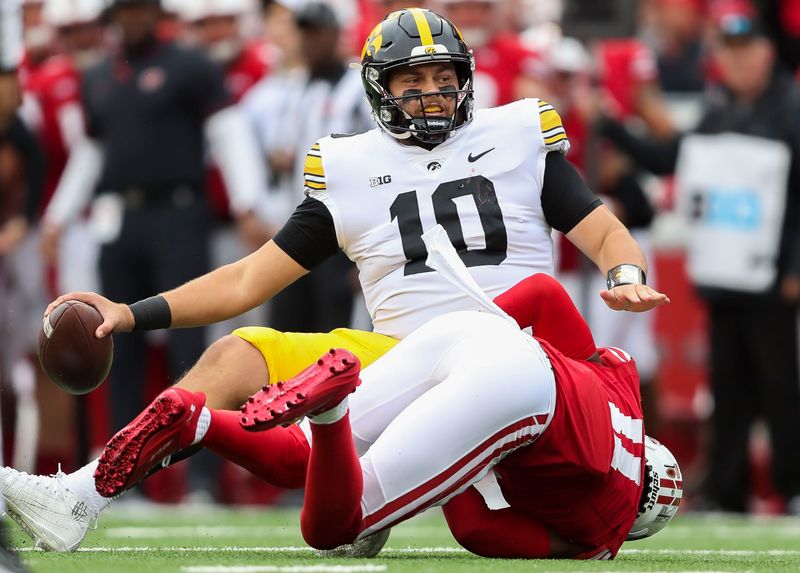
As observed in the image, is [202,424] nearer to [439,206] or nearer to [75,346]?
[75,346]

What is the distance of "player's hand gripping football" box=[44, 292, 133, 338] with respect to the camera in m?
4.91

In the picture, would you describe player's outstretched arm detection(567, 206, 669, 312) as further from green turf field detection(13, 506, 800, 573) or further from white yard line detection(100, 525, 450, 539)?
white yard line detection(100, 525, 450, 539)

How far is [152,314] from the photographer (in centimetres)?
508

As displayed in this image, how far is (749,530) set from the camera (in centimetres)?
715

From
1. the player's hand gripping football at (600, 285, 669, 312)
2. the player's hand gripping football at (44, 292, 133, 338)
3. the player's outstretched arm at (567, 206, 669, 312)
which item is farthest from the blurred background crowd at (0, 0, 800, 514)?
the player's hand gripping football at (600, 285, 669, 312)

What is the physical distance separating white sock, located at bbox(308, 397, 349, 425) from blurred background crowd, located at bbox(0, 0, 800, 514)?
3.92 metres

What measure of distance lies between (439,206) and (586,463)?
3.15 feet

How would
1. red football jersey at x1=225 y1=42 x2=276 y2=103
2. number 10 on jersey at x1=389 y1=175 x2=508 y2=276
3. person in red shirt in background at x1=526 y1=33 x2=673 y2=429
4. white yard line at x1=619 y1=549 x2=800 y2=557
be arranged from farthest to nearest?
red football jersey at x1=225 y1=42 x2=276 y2=103 → person in red shirt in background at x1=526 y1=33 x2=673 y2=429 → white yard line at x1=619 y1=549 x2=800 y2=557 → number 10 on jersey at x1=389 y1=175 x2=508 y2=276

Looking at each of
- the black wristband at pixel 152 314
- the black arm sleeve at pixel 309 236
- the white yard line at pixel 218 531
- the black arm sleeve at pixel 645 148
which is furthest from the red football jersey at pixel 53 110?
the black wristband at pixel 152 314

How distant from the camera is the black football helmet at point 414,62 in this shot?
17.4ft

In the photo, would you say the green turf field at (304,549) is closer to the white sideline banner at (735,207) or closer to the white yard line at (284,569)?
the white yard line at (284,569)

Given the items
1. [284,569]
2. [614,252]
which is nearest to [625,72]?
[614,252]

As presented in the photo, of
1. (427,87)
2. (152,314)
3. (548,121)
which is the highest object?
(427,87)

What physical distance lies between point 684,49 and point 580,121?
2325 mm
